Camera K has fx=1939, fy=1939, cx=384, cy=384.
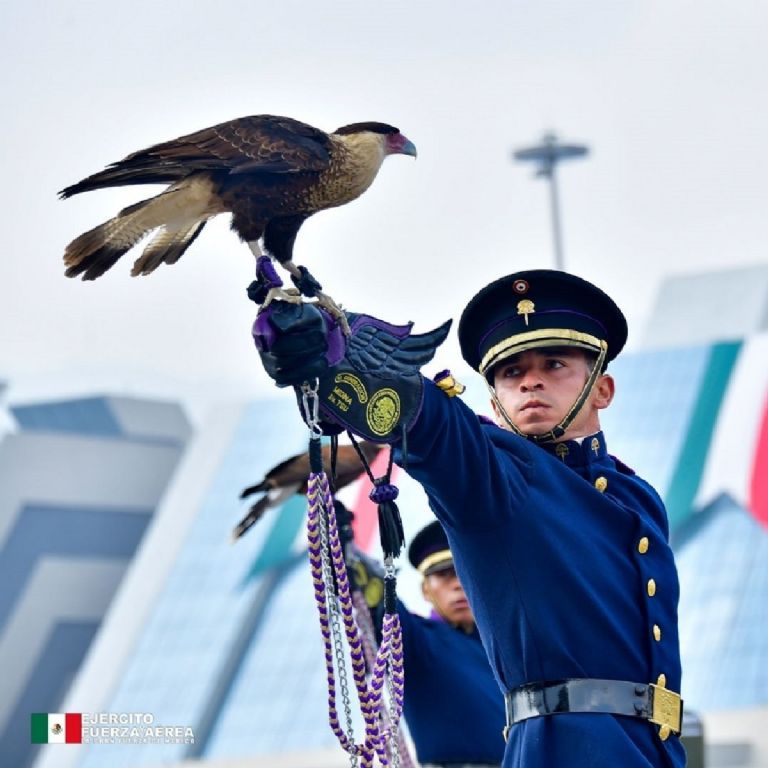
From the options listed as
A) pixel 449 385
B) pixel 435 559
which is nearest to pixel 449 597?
pixel 435 559

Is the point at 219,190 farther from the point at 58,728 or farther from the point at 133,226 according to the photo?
the point at 58,728

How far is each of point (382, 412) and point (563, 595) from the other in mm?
666

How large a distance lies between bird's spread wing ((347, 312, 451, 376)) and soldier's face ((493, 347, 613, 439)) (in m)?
0.47

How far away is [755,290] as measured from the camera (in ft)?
103

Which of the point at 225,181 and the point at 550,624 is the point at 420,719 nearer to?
the point at 550,624

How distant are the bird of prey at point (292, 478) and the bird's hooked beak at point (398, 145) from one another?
69.0 inches

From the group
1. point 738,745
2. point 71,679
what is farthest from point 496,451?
point 71,679

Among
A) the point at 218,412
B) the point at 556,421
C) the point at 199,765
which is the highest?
the point at 218,412

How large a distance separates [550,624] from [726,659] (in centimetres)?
1982

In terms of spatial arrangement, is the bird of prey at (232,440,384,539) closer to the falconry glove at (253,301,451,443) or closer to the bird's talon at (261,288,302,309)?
the falconry glove at (253,301,451,443)

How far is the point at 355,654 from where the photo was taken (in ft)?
12.6

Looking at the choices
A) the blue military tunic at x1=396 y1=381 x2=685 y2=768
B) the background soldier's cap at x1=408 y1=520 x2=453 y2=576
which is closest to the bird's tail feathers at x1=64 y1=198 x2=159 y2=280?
the blue military tunic at x1=396 y1=381 x2=685 y2=768

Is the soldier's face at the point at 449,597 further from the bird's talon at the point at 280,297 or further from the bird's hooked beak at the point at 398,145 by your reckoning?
the bird's talon at the point at 280,297

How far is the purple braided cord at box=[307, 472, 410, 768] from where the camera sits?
144 inches
